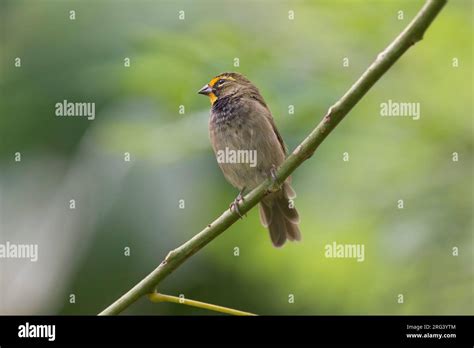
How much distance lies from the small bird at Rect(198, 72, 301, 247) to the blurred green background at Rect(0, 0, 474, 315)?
0.17 m

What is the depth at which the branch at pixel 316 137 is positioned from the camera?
251 centimetres

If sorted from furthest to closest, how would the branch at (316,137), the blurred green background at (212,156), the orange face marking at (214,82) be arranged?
the orange face marking at (214,82) < the blurred green background at (212,156) < the branch at (316,137)

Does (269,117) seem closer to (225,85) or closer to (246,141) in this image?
(246,141)

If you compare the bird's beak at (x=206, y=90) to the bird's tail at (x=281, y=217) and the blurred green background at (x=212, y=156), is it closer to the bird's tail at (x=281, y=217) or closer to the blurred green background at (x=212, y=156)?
the blurred green background at (x=212, y=156)

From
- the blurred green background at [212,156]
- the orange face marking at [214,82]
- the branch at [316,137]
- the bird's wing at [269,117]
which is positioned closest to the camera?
the branch at [316,137]

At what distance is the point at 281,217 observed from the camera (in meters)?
5.79

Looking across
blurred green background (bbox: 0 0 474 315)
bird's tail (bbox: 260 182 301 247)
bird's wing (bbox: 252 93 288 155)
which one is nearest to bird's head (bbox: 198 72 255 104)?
bird's wing (bbox: 252 93 288 155)

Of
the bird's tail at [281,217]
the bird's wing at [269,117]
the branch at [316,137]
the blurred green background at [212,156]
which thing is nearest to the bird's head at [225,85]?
the bird's wing at [269,117]

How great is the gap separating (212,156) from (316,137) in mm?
2713

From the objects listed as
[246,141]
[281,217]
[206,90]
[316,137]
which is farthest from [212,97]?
[316,137]
